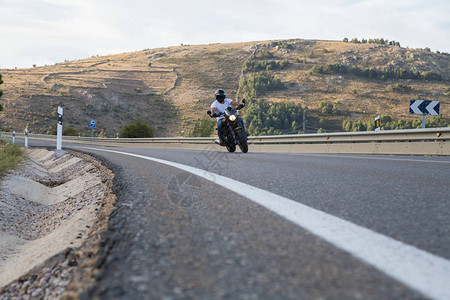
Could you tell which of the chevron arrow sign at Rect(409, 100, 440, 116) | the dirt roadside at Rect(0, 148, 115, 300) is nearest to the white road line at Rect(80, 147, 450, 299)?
the dirt roadside at Rect(0, 148, 115, 300)

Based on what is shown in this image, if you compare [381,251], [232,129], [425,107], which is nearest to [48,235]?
[381,251]

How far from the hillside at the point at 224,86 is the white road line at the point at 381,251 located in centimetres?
5393

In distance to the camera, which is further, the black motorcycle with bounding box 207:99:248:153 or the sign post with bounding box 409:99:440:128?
the sign post with bounding box 409:99:440:128

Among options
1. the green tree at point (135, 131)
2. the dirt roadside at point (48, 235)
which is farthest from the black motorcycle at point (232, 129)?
the green tree at point (135, 131)

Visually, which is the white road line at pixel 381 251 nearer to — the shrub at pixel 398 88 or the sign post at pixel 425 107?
the sign post at pixel 425 107

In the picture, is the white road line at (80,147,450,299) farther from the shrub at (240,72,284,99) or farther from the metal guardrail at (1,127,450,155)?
the shrub at (240,72,284,99)

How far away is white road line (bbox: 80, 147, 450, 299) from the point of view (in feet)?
4.88

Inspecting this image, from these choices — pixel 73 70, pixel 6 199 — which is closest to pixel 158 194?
pixel 6 199

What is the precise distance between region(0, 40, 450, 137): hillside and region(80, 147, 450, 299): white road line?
53.9 m

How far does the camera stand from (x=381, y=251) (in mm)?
1871

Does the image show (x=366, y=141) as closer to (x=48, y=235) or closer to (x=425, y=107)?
(x=425, y=107)

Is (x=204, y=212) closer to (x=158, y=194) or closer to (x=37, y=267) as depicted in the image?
(x=158, y=194)

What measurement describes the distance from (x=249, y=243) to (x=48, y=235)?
3.23 meters

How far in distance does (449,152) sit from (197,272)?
33.5 feet
